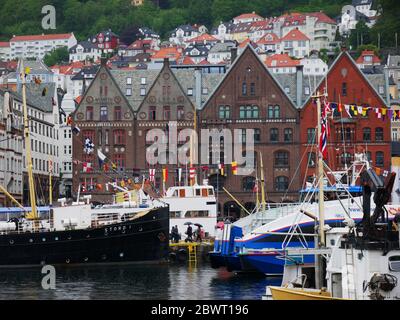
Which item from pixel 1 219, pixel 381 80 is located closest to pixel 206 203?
pixel 1 219

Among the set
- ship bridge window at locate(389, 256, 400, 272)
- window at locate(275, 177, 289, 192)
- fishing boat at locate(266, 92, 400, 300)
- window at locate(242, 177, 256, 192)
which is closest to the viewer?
fishing boat at locate(266, 92, 400, 300)

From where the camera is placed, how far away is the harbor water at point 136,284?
61.0 meters

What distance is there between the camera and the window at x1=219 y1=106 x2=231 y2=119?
14050 centimetres

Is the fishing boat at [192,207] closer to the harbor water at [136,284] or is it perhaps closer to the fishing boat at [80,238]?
the fishing boat at [80,238]

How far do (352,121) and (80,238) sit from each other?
57.9m

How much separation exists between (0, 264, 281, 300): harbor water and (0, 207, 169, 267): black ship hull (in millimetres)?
1426

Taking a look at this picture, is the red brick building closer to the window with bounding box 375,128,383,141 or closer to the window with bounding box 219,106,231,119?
the window with bounding box 375,128,383,141

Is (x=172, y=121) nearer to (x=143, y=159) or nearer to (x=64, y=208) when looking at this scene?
(x=143, y=159)

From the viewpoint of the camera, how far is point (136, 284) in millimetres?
69062

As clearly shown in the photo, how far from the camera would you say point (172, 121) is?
14038cm

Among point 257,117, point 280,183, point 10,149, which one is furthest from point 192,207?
point 10,149

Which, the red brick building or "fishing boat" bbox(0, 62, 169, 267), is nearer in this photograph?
"fishing boat" bbox(0, 62, 169, 267)

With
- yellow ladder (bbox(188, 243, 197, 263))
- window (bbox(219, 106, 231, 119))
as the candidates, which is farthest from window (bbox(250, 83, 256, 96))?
yellow ladder (bbox(188, 243, 197, 263))

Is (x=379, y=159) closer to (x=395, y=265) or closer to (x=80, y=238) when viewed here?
(x=80, y=238)
